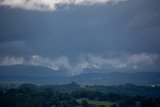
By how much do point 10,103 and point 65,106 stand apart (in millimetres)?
30195

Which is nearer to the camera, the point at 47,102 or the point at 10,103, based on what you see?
the point at 10,103

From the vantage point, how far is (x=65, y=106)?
7594 inches

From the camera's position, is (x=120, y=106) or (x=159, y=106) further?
(x=120, y=106)

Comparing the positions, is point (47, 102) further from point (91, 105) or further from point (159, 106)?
point (159, 106)

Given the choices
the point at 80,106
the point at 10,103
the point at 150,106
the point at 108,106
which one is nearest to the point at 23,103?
the point at 10,103

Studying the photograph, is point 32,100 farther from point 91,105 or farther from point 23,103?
point 91,105

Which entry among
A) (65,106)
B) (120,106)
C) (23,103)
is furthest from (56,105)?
(120,106)

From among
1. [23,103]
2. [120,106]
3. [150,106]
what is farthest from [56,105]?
[150,106]

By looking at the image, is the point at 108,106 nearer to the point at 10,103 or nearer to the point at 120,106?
the point at 120,106

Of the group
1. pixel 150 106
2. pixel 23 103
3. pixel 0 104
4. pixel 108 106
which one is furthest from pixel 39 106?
pixel 150 106

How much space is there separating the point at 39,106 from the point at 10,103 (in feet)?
50.1

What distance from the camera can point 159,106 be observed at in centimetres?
18562

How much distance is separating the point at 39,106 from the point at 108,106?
38853 mm

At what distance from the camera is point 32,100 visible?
634ft
